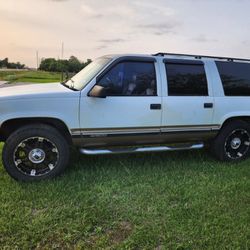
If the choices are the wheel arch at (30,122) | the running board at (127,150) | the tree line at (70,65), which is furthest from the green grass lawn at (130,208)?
the tree line at (70,65)

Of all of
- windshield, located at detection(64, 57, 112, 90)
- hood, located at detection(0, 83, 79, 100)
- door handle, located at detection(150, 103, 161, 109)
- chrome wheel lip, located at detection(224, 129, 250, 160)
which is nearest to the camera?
hood, located at detection(0, 83, 79, 100)

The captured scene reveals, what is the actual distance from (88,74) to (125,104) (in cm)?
82

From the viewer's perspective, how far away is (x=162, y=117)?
17.6 feet

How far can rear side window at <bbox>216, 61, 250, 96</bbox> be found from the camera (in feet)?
19.4

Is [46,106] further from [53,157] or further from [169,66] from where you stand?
[169,66]

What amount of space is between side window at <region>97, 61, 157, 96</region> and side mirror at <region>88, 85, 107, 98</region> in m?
0.16

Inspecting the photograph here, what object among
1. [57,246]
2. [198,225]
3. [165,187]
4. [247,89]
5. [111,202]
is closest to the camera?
[57,246]

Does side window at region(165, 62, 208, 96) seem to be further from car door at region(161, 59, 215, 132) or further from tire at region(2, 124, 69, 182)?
tire at region(2, 124, 69, 182)

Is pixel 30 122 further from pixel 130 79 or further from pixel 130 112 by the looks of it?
pixel 130 79

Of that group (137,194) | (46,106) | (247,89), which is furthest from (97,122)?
(247,89)

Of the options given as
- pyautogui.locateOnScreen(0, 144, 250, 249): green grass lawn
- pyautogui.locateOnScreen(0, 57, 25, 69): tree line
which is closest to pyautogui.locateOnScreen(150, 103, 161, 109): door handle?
pyautogui.locateOnScreen(0, 144, 250, 249): green grass lawn

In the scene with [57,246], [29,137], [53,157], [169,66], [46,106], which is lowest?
[57,246]

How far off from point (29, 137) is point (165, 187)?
6.84 feet

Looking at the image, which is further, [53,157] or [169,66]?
[169,66]
